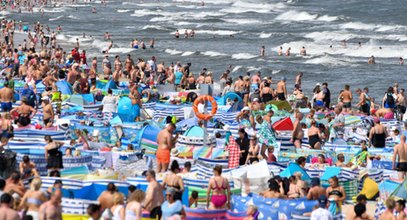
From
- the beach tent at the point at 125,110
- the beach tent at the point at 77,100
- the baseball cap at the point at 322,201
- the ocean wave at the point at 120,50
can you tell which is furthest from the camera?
the ocean wave at the point at 120,50

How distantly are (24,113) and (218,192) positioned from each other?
646 cm

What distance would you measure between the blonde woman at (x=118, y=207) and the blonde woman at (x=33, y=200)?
0.80 meters

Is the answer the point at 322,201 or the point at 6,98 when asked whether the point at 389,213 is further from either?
the point at 6,98

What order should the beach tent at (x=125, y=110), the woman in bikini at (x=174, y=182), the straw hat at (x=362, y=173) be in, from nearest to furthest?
1. the woman in bikini at (x=174, y=182)
2. the straw hat at (x=362, y=173)
3. the beach tent at (x=125, y=110)

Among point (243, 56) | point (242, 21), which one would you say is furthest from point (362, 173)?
point (242, 21)

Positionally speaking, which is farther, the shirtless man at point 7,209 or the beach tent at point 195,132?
the beach tent at point 195,132

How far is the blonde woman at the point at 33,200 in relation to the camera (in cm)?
1059

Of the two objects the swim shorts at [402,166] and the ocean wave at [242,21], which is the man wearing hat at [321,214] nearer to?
the swim shorts at [402,166]

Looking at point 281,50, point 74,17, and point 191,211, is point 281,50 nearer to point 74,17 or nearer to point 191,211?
point 74,17

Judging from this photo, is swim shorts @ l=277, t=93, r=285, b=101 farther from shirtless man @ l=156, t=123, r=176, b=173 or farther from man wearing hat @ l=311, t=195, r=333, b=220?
man wearing hat @ l=311, t=195, r=333, b=220

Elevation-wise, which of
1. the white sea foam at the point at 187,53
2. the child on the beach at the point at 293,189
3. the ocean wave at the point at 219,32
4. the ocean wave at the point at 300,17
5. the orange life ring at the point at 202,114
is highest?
the ocean wave at the point at 300,17

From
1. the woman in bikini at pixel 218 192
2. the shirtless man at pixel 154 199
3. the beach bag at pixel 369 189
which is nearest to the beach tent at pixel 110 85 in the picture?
the beach bag at pixel 369 189

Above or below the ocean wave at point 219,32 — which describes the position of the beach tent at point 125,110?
below

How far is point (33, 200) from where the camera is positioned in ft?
35.0
